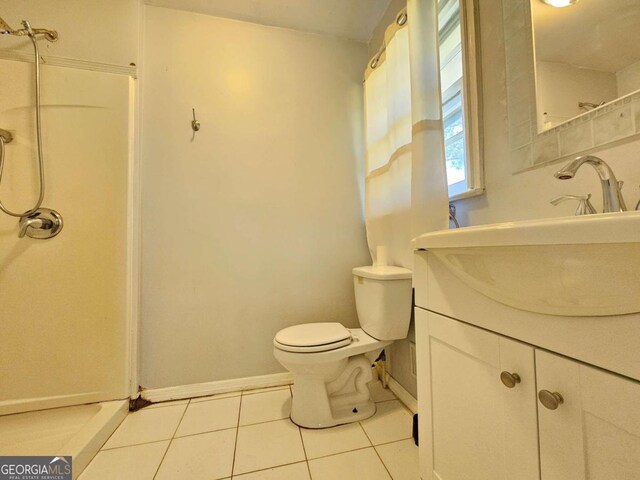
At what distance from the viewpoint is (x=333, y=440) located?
1074 mm

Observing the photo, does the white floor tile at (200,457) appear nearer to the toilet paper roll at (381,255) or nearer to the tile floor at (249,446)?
the tile floor at (249,446)

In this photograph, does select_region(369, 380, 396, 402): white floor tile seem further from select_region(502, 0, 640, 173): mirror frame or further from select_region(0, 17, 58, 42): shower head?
select_region(0, 17, 58, 42): shower head

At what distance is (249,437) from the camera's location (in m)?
A: 1.10

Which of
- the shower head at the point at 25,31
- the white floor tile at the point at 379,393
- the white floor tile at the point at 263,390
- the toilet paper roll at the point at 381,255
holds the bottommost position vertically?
the white floor tile at the point at 379,393

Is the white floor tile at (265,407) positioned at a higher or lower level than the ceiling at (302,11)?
lower

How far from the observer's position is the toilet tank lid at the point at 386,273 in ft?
3.79

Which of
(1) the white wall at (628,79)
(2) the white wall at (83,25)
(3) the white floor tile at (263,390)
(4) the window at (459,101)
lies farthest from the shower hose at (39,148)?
(1) the white wall at (628,79)

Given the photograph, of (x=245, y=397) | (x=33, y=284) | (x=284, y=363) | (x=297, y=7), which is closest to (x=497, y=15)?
(x=297, y=7)

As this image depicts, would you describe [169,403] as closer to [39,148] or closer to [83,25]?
[39,148]

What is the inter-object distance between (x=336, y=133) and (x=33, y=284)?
1.76 metres

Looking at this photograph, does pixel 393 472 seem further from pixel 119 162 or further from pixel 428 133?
pixel 119 162

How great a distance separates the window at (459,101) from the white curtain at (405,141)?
0.10 metres

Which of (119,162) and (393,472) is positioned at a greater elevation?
(119,162)

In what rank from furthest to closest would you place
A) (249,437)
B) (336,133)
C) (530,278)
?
(336,133) < (249,437) < (530,278)
